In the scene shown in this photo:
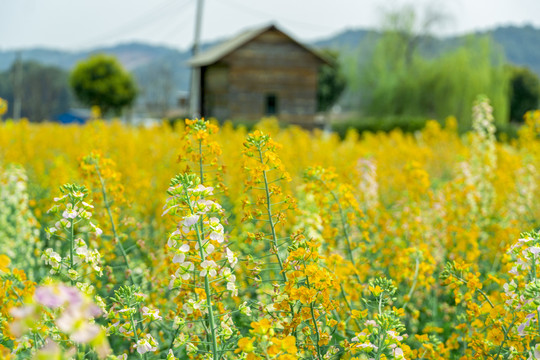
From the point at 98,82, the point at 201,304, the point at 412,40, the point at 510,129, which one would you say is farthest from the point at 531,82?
the point at 201,304

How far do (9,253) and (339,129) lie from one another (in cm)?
1933

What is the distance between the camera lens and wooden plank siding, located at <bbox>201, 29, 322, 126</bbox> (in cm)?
2233

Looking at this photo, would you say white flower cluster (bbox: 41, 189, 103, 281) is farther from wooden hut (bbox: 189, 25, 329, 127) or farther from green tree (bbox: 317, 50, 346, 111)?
green tree (bbox: 317, 50, 346, 111)

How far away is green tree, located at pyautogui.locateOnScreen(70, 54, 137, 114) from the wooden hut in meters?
30.6

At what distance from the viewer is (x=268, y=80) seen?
22.6 metres

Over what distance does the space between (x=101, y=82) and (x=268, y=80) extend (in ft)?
107

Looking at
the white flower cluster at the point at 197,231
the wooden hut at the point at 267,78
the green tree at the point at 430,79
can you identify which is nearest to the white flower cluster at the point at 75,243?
the white flower cluster at the point at 197,231

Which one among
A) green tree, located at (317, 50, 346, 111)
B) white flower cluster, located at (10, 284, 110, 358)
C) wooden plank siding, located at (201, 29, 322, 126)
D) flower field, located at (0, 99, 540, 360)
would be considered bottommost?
flower field, located at (0, 99, 540, 360)

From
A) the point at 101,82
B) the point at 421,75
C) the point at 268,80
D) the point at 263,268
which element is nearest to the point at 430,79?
the point at 421,75

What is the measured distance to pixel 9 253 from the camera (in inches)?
159

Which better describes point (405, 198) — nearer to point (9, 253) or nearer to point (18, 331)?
point (9, 253)

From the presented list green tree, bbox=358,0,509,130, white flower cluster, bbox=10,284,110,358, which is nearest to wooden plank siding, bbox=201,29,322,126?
green tree, bbox=358,0,509,130

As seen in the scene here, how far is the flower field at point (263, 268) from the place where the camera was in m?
1.88

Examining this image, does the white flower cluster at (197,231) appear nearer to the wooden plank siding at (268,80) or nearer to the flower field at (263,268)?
the flower field at (263,268)
